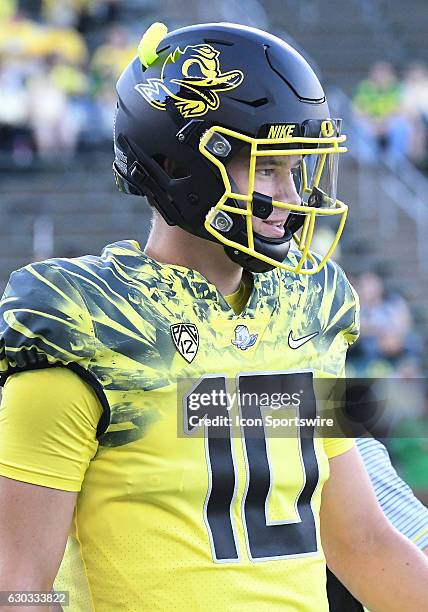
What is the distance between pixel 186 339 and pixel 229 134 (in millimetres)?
408

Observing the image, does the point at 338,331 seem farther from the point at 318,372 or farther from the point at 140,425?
the point at 140,425

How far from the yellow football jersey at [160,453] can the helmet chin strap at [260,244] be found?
0.10 m

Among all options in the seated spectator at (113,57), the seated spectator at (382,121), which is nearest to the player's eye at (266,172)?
the seated spectator at (113,57)

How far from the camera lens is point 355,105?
12.8 m

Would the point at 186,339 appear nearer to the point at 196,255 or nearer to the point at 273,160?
the point at 196,255

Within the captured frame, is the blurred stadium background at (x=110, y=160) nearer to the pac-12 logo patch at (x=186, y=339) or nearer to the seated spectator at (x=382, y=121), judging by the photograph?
the seated spectator at (x=382, y=121)

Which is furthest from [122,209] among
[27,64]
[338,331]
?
[338,331]

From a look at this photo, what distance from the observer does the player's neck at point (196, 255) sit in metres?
2.48

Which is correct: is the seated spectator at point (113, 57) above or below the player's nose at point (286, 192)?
below

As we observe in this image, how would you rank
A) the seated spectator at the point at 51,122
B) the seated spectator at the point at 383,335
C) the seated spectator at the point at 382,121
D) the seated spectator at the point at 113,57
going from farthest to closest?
1. the seated spectator at the point at 382,121
2. the seated spectator at the point at 113,57
3. the seated spectator at the point at 51,122
4. the seated spectator at the point at 383,335

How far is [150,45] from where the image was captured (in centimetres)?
254

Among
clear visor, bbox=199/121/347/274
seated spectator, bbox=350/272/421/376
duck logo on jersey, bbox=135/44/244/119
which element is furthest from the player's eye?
seated spectator, bbox=350/272/421/376

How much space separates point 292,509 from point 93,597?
0.41 metres

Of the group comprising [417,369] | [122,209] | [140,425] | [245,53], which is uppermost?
[245,53]
